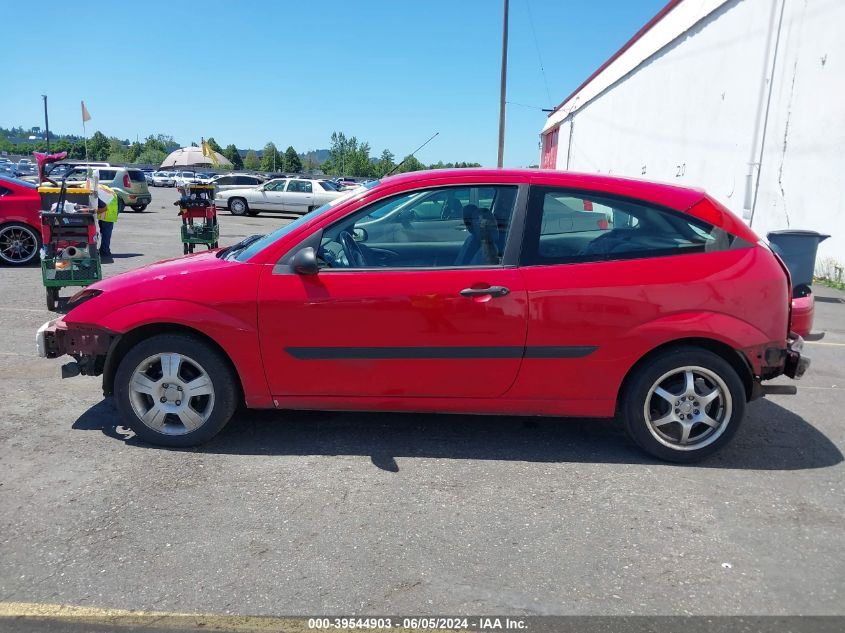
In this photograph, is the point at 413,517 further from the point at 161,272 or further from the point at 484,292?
the point at 161,272

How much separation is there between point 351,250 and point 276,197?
82.8 feet

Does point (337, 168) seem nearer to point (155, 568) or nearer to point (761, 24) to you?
point (761, 24)

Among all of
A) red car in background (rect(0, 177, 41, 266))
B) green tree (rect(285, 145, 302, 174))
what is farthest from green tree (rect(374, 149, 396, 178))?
green tree (rect(285, 145, 302, 174))

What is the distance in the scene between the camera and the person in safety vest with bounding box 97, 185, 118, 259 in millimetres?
10898

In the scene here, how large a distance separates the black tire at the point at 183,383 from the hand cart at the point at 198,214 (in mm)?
9097

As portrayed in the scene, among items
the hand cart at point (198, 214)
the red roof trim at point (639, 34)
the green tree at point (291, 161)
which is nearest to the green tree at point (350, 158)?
the green tree at point (291, 161)

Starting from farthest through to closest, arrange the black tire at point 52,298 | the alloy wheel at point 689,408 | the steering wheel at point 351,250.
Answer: the black tire at point 52,298
the steering wheel at point 351,250
the alloy wheel at point 689,408

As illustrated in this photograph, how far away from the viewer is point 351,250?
14.2 ft

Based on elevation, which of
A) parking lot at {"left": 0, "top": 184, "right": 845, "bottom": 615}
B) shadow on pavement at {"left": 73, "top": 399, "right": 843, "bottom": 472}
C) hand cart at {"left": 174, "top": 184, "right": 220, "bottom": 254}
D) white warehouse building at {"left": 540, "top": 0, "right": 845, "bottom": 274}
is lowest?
parking lot at {"left": 0, "top": 184, "right": 845, "bottom": 615}

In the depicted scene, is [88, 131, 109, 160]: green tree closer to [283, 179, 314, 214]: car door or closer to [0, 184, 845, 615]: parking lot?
[283, 179, 314, 214]: car door

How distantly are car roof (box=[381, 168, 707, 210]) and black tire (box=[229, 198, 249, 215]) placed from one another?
25.5 meters

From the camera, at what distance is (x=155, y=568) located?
3.10 meters

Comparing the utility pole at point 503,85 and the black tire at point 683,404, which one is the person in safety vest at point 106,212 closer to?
the black tire at point 683,404

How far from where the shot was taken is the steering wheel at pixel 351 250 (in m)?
4.27
